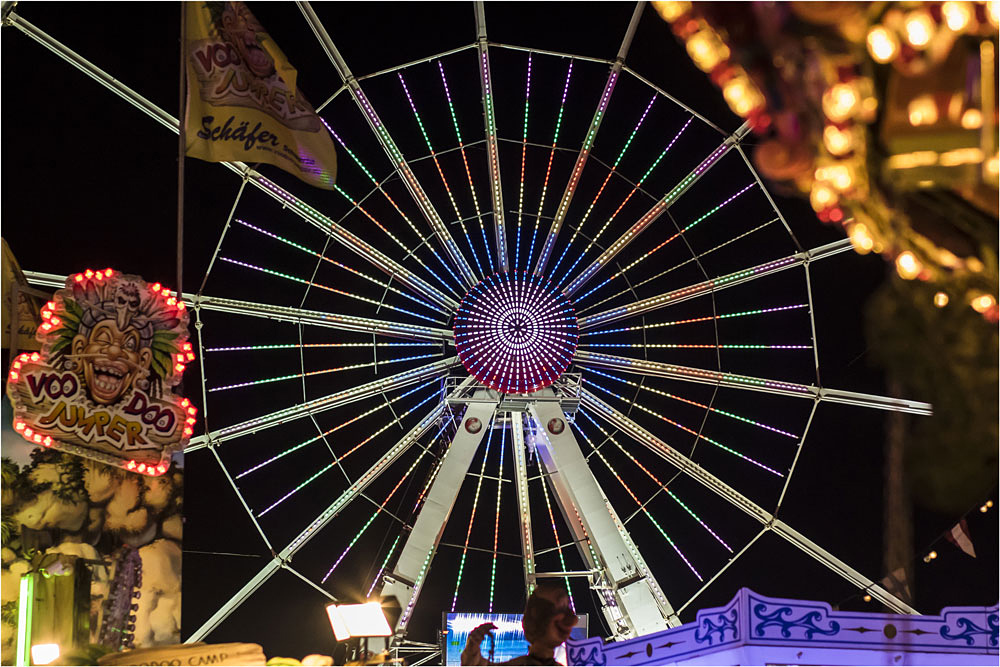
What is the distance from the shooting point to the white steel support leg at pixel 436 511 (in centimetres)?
1303

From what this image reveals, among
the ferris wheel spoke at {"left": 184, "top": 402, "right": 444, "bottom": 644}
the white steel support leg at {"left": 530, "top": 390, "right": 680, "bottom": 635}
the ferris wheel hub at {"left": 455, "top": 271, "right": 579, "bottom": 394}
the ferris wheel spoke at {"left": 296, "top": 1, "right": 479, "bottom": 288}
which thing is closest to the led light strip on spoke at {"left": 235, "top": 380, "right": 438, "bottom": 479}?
the ferris wheel spoke at {"left": 184, "top": 402, "right": 444, "bottom": 644}

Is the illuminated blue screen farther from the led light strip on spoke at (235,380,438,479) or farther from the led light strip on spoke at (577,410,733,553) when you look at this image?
the led light strip on spoke at (235,380,438,479)

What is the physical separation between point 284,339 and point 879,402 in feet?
24.8

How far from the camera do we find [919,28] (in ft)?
13.6

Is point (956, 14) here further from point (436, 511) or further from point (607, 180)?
point (607, 180)

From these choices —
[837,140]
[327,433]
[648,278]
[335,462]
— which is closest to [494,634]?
[335,462]

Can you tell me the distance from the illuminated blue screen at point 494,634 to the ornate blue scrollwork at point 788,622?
6.35m

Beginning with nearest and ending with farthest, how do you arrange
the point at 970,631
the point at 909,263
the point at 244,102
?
the point at 909,263 → the point at 970,631 → the point at 244,102

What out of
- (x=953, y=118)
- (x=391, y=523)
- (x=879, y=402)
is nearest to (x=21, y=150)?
(x=391, y=523)

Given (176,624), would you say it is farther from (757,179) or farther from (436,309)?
(757,179)

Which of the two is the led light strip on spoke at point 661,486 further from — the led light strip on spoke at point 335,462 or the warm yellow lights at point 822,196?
the warm yellow lights at point 822,196

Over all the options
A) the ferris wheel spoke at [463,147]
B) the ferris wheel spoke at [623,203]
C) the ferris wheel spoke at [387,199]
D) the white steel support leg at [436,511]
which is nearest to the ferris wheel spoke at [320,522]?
the white steel support leg at [436,511]

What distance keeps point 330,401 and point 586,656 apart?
253 inches

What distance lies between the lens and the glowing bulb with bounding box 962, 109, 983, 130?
424 centimetres
